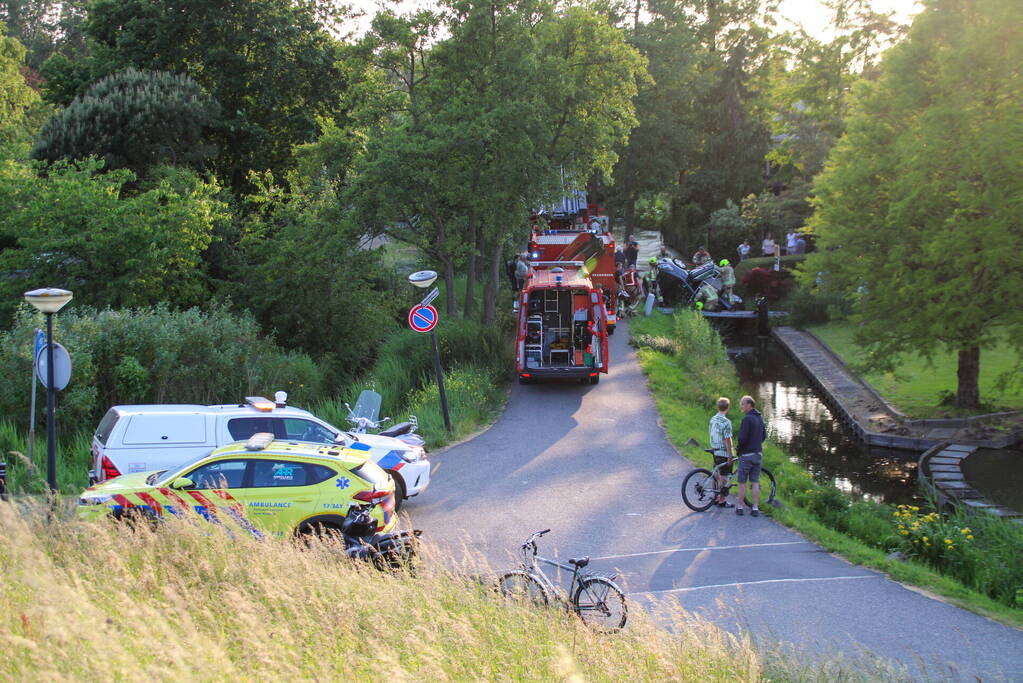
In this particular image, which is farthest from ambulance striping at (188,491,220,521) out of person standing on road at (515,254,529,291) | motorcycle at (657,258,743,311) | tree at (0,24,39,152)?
tree at (0,24,39,152)

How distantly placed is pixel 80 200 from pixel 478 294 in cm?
1318

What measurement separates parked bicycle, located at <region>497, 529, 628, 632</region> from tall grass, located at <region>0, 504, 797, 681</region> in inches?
15.1

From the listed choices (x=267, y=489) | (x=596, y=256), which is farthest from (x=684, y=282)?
(x=267, y=489)

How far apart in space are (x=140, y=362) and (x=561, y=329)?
9.43 m

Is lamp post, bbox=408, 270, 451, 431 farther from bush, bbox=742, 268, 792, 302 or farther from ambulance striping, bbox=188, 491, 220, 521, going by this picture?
bush, bbox=742, 268, 792, 302

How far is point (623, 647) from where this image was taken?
666 centimetres

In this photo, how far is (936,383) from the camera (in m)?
23.8

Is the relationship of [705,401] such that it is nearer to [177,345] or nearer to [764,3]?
[177,345]

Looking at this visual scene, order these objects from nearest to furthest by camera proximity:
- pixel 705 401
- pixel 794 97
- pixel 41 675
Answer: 1. pixel 41 675
2. pixel 705 401
3. pixel 794 97

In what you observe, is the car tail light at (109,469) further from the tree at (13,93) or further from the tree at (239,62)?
the tree at (13,93)

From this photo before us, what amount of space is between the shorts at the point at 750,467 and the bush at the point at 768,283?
2482 centimetres

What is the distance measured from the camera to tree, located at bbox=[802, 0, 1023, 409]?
18.1 meters

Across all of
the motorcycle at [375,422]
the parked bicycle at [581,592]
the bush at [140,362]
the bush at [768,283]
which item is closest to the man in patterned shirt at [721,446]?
the motorcycle at [375,422]

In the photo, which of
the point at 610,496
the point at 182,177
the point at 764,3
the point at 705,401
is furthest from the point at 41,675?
the point at 764,3
